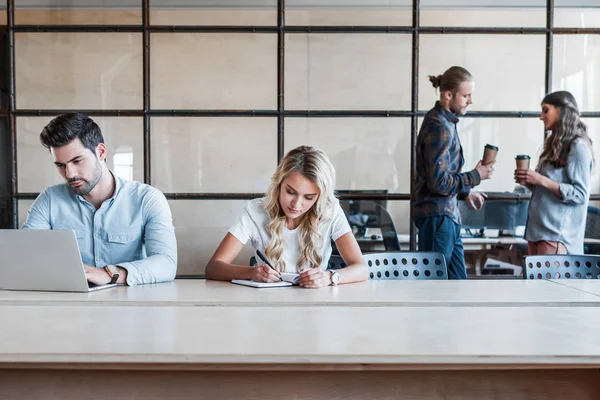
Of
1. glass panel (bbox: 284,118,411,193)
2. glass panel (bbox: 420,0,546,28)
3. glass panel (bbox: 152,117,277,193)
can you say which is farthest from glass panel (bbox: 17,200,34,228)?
glass panel (bbox: 420,0,546,28)

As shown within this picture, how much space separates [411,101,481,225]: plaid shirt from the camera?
3.16 m

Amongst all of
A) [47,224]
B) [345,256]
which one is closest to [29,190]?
[47,224]

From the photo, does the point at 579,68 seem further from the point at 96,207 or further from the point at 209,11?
the point at 96,207

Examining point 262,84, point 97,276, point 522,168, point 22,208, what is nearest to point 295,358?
point 97,276

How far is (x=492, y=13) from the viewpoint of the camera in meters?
3.72

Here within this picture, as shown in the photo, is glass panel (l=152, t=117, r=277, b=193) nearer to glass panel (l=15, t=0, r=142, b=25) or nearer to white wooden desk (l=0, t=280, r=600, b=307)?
glass panel (l=15, t=0, r=142, b=25)

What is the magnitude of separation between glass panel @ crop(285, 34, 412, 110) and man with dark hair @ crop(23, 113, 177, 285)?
56.8 inches

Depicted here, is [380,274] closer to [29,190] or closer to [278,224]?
[278,224]

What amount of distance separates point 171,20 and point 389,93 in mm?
1385

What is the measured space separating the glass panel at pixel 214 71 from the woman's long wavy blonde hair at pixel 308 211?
1.20 meters

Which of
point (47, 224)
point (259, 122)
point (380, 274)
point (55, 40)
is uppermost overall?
point (55, 40)

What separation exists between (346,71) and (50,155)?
1852 millimetres

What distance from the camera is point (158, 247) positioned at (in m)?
2.40

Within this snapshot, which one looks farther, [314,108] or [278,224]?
[314,108]
